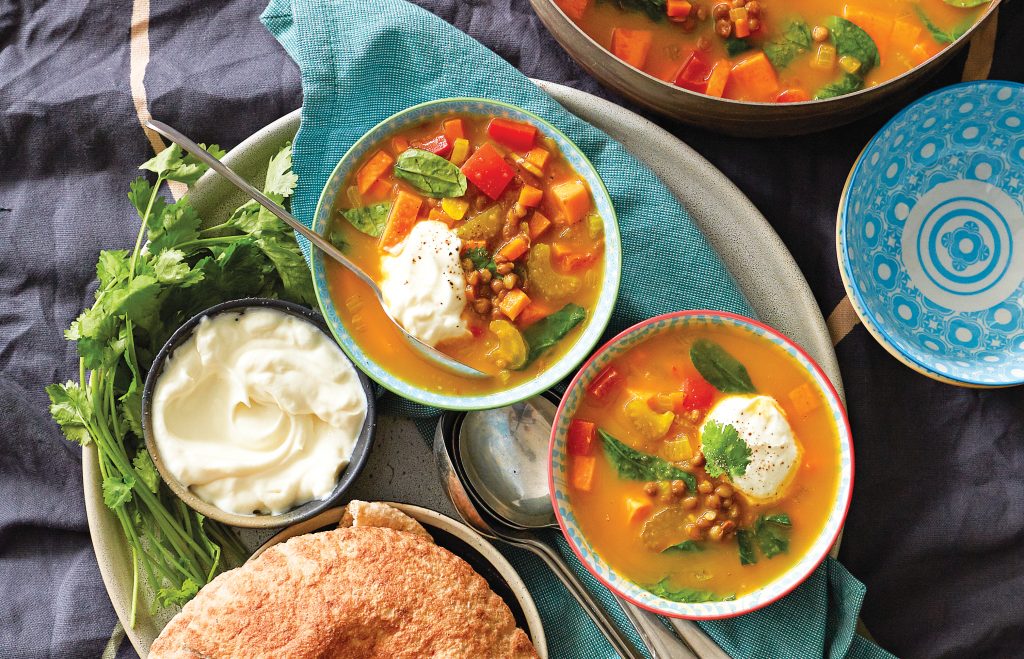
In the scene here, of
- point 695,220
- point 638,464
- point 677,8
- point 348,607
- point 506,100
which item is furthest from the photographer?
point 695,220

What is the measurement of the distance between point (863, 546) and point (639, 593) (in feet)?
3.78

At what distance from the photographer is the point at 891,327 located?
139 inches

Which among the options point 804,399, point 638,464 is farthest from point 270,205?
point 804,399

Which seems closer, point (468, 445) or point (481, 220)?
point (481, 220)

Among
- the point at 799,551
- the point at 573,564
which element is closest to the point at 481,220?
the point at 573,564

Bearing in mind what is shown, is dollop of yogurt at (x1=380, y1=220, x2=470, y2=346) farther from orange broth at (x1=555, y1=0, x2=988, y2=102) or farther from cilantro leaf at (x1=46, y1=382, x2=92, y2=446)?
cilantro leaf at (x1=46, y1=382, x2=92, y2=446)

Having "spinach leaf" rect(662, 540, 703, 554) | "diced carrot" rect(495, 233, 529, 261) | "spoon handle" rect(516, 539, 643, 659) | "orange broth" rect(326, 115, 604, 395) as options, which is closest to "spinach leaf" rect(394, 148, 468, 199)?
"orange broth" rect(326, 115, 604, 395)

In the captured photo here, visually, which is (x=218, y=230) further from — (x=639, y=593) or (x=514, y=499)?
(x=639, y=593)

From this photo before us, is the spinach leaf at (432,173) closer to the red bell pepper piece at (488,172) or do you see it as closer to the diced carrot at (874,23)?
the red bell pepper piece at (488,172)

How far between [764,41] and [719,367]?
1266 millimetres

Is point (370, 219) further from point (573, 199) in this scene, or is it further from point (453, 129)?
point (573, 199)

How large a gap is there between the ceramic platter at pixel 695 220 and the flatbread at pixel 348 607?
1.16ft

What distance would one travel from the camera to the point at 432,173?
10.5 feet

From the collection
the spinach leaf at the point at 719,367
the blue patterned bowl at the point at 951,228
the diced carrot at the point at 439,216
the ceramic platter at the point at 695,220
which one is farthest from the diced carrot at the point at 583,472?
the blue patterned bowl at the point at 951,228
